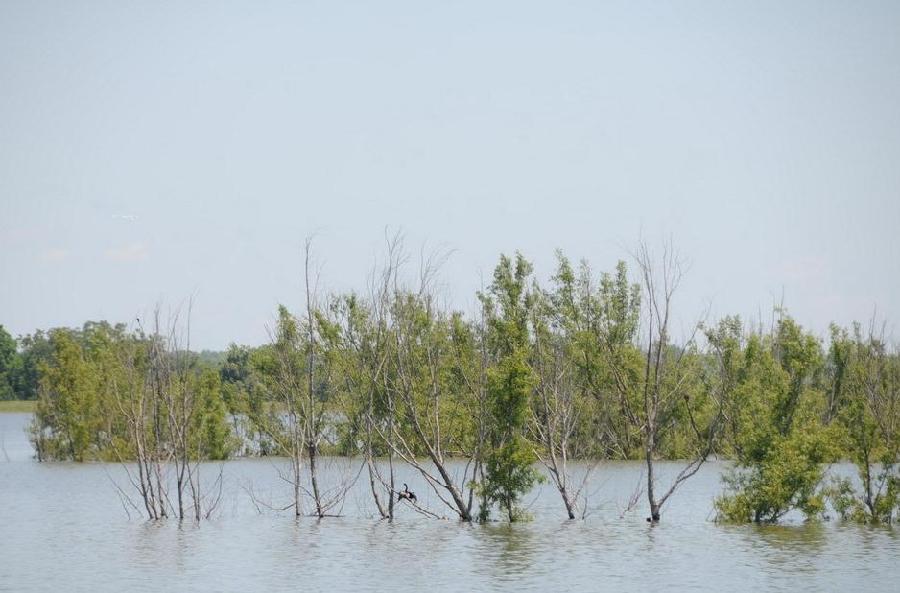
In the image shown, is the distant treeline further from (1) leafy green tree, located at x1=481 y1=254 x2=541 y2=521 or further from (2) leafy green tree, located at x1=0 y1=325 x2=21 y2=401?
(2) leafy green tree, located at x1=0 y1=325 x2=21 y2=401

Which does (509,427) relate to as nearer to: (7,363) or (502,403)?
(502,403)

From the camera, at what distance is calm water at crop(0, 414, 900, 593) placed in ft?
86.3

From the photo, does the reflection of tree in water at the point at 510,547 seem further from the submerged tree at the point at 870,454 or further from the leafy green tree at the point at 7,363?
the leafy green tree at the point at 7,363

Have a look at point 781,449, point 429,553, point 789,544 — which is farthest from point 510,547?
point 781,449

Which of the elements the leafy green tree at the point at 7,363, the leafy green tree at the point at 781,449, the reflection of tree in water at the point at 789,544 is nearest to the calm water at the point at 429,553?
the reflection of tree in water at the point at 789,544

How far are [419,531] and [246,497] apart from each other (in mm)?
14250

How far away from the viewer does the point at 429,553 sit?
30.9 meters

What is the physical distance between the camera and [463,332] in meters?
37.7

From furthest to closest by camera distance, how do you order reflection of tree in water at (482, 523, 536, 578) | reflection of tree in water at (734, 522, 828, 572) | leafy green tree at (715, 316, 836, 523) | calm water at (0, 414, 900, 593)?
1. leafy green tree at (715, 316, 836, 523)
2. reflection of tree in water at (734, 522, 828, 572)
3. reflection of tree in water at (482, 523, 536, 578)
4. calm water at (0, 414, 900, 593)

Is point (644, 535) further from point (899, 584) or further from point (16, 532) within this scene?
point (16, 532)

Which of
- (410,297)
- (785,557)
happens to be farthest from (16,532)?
(785,557)

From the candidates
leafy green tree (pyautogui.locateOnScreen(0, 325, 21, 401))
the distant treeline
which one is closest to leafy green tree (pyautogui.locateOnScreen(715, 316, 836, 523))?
the distant treeline

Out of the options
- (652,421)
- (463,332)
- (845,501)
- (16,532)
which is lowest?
(16,532)

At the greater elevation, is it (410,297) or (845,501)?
(410,297)
